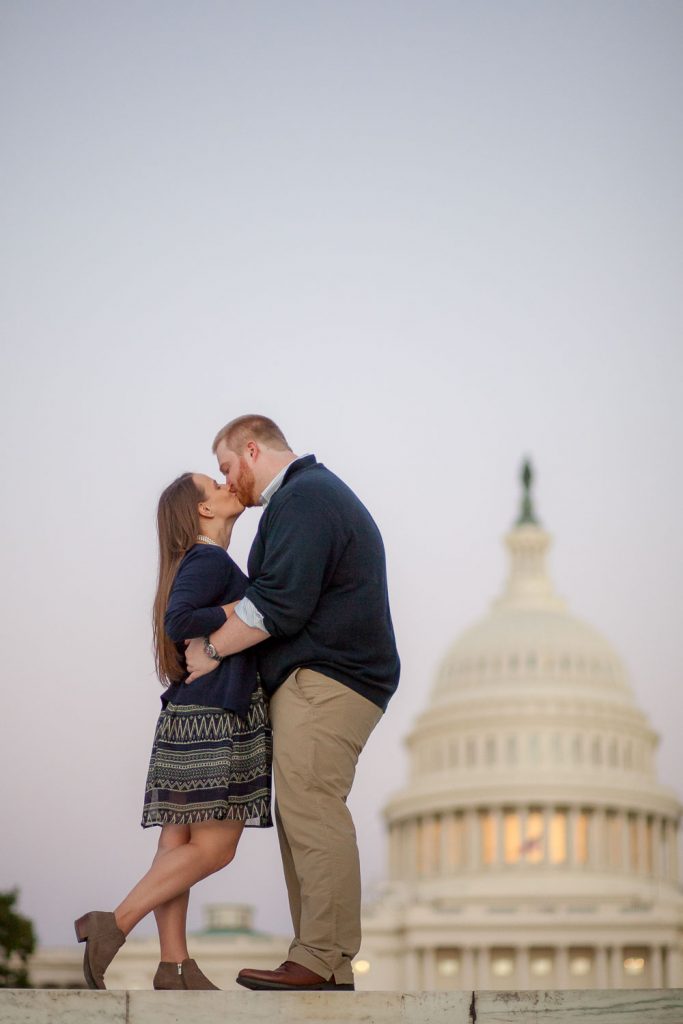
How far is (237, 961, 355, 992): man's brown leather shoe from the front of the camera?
8.62 meters

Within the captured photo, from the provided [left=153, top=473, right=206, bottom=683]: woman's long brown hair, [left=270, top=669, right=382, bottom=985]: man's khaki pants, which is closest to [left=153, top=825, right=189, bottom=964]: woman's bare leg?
[left=270, top=669, right=382, bottom=985]: man's khaki pants

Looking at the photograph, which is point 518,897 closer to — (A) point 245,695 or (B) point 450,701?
(B) point 450,701

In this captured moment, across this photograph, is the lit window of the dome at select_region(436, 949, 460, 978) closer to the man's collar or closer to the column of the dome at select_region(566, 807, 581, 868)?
the column of the dome at select_region(566, 807, 581, 868)

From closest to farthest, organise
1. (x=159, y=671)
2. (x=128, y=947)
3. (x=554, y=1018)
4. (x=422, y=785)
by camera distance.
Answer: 1. (x=554, y=1018)
2. (x=159, y=671)
3. (x=128, y=947)
4. (x=422, y=785)

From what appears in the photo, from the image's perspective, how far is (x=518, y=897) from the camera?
9706cm

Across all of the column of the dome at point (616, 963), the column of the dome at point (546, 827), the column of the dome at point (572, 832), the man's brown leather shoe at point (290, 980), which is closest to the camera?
the man's brown leather shoe at point (290, 980)

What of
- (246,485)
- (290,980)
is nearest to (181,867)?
(290,980)

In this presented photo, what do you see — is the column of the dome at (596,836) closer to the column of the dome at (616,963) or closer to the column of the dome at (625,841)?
the column of the dome at (625,841)

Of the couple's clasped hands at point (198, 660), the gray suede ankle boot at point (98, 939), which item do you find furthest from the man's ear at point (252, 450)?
the gray suede ankle boot at point (98, 939)

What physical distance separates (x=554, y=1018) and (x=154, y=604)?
3.51 m

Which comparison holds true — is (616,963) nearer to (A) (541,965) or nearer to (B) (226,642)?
(A) (541,965)

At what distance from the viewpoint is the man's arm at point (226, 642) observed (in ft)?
30.3

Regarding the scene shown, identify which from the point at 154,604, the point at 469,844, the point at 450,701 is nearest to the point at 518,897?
the point at 469,844

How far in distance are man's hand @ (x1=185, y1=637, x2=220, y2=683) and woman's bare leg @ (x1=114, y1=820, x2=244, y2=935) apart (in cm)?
78
